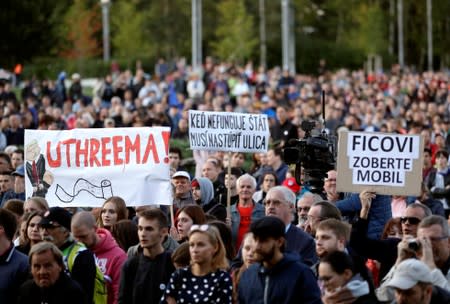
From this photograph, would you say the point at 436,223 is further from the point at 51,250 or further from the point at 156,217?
the point at 51,250

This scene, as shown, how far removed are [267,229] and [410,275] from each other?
3.78ft

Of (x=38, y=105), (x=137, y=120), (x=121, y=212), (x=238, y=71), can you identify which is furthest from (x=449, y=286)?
(x=238, y=71)

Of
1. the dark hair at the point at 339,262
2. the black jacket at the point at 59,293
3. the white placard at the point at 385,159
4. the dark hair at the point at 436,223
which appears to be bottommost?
the black jacket at the point at 59,293

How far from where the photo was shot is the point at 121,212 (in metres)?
14.2

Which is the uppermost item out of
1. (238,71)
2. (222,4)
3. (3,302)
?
(222,4)

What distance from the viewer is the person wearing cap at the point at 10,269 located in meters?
11.6

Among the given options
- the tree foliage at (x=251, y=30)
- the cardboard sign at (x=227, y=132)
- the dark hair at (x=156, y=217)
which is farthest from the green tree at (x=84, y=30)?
the dark hair at (x=156, y=217)

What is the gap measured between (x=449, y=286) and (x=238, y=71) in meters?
40.4

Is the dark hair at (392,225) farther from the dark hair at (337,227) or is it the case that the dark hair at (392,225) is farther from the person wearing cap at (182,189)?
the person wearing cap at (182,189)

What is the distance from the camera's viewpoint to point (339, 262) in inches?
386

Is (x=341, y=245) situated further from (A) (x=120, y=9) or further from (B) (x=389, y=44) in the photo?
(B) (x=389, y=44)

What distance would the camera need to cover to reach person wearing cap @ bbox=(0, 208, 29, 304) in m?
11.6

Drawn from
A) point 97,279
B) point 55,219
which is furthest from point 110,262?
point 55,219

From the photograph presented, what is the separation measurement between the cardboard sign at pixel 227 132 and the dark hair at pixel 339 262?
22.4ft
